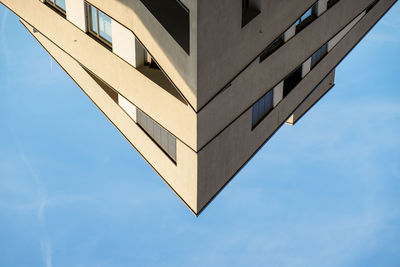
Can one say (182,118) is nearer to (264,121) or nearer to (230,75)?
(230,75)

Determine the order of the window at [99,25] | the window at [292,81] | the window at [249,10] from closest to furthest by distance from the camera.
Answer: the window at [249,10] → the window at [99,25] → the window at [292,81]

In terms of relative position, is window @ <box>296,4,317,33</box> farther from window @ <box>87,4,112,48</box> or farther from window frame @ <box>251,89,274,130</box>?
window @ <box>87,4,112,48</box>

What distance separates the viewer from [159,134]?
2723cm

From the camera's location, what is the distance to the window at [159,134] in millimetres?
26094

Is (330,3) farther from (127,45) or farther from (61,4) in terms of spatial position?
(61,4)

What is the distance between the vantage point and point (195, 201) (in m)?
24.8

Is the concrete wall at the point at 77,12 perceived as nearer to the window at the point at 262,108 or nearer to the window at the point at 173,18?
the window at the point at 173,18

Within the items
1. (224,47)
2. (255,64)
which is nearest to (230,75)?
(224,47)

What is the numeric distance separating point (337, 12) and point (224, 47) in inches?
486

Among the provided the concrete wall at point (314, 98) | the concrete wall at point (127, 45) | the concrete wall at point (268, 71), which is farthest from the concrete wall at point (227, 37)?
the concrete wall at point (314, 98)

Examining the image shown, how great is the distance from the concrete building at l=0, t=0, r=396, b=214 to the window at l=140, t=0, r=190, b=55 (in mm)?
37

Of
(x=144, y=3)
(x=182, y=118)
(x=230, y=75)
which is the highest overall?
(x=144, y=3)

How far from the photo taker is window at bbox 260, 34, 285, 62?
25647 millimetres

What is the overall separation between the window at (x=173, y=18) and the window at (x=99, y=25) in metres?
3.46
